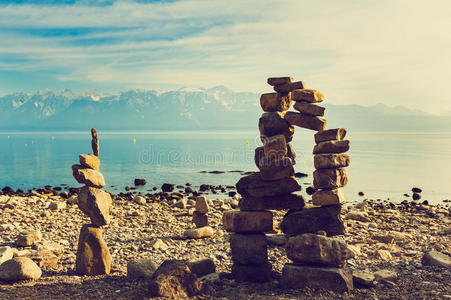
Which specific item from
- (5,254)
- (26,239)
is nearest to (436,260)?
(5,254)

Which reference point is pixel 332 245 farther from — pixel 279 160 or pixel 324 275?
pixel 279 160

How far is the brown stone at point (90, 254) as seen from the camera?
12.0 m

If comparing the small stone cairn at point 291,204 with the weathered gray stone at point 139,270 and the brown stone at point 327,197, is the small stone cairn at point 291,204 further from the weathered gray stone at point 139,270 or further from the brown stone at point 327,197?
the weathered gray stone at point 139,270

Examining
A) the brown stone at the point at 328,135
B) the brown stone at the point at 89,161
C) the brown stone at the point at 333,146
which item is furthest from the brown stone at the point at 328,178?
the brown stone at the point at 89,161

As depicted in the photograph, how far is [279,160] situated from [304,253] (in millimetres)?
2838

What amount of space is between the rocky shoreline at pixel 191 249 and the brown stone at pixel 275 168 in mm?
2958

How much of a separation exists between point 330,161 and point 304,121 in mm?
1786

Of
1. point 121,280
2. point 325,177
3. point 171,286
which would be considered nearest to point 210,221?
point 325,177

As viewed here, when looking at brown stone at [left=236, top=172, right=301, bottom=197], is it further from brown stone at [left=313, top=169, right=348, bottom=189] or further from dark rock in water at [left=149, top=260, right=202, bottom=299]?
dark rock in water at [left=149, top=260, right=202, bottom=299]

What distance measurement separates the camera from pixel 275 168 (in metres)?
12.3

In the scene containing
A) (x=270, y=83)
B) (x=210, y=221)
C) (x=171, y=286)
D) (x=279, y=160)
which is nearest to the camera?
(x=171, y=286)

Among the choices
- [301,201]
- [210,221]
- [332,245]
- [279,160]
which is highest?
[279,160]

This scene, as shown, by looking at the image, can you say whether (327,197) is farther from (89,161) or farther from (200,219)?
(89,161)

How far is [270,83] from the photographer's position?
43.7 feet
